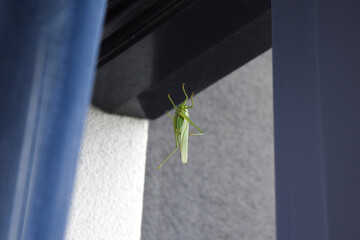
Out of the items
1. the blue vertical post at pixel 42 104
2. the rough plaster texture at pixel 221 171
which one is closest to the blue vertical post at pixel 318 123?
the blue vertical post at pixel 42 104

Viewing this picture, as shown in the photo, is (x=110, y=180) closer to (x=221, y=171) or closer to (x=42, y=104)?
(x=221, y=171)

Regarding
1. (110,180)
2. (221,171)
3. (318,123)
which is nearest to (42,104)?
(318,123)

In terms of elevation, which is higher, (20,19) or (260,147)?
(260,147)

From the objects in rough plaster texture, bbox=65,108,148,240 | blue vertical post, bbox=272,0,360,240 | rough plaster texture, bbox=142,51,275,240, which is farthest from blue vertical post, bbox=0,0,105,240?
rough plaster texture, bbox=142,51,275,240

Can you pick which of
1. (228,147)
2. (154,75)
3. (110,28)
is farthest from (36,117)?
(228,147)

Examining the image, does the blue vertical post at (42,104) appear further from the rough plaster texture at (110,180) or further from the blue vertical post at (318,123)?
the rough plaster texture at (110,180)

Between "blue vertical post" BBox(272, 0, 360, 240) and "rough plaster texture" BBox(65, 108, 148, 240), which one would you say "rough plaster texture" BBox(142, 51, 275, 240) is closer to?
"rough plaster texture" BBox(65, 108, 148, 240)

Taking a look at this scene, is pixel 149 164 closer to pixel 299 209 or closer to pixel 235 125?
pixel 235 125
